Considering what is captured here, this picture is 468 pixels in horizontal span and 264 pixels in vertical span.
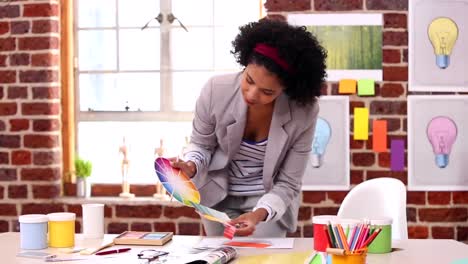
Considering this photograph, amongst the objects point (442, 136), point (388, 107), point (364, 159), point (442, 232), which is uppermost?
point (388, 107)

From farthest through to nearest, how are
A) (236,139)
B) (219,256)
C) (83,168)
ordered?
(83,168) < (236,139) < (219,256)

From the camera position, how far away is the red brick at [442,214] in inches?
148

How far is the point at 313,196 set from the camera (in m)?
3.77

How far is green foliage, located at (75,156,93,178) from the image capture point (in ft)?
13.1

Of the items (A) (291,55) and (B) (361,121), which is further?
(B) (361,121)

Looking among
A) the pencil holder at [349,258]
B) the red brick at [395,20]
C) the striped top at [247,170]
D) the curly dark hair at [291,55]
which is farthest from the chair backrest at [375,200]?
the red brick at [395,20]

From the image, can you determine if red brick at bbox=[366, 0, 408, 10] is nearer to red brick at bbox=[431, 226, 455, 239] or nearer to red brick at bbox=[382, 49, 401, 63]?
red brick at bbox=[382, 49, 401, 63]

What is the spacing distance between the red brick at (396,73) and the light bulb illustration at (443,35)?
182 millimetres

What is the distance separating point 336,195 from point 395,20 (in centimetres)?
93

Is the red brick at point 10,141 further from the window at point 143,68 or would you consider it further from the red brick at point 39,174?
the window at point 143,68

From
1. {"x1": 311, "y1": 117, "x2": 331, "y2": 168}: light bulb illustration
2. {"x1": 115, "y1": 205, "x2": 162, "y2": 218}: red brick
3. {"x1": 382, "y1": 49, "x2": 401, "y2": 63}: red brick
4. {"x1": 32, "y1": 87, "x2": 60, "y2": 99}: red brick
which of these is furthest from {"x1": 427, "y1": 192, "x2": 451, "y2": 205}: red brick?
{"x1": 32, "y1": 87, "x2": 60, "y2": 99}: red brick

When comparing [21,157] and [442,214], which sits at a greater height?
[21,157]

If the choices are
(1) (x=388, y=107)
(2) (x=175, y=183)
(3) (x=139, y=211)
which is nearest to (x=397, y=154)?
(1) (x=388, y=107)

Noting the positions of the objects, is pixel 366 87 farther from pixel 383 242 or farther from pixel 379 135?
pixel 383 242
